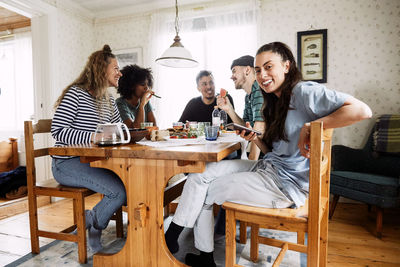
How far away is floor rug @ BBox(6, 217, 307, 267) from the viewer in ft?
5.36

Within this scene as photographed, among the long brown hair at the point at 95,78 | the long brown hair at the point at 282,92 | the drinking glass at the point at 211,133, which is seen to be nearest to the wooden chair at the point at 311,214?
the long brown hair at the point at 282,92

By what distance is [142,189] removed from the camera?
4.44 ft

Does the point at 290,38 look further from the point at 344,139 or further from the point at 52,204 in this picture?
the point at 52,204

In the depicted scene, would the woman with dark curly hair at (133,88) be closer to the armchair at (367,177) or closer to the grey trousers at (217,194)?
the grey trousers at (217,194)

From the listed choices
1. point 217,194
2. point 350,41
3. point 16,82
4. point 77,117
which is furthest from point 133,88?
point 16,82

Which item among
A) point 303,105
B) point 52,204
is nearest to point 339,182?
point 303,105

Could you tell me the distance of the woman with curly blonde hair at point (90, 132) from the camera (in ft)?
5.15

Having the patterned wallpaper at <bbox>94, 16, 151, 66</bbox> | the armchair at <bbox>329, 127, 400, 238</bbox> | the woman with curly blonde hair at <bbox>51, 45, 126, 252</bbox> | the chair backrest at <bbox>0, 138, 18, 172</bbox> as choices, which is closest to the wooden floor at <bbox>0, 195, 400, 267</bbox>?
the armchair at <bbox>329, 127, 400, 238</bbox>

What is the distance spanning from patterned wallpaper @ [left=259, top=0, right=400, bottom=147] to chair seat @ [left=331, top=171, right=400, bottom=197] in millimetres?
746

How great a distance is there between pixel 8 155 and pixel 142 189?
10.8 feet

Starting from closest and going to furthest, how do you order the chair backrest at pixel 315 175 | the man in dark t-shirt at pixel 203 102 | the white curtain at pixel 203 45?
1. the chair backrest at pixel 315 175
2. the man in dark t-shirt at pixel 203 102
3. the white curtain at pixel 203 45

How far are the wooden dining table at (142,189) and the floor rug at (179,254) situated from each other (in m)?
0.37

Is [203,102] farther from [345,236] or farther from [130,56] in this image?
[345,236]

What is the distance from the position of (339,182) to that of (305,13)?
187 cm
